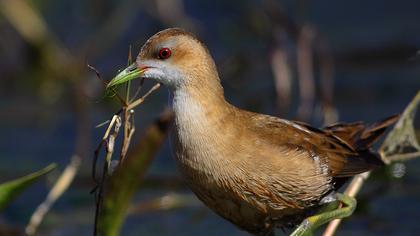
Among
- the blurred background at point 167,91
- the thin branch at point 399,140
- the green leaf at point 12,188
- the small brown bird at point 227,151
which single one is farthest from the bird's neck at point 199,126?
the blurred background at point 167,91

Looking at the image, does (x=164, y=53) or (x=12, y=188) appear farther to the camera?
(x=164, y=53)

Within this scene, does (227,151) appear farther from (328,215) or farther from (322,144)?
(322,144)

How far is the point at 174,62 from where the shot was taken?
5074 mm

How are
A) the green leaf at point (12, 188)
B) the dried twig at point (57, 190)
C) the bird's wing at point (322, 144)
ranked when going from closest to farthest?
1. the green leaf at point (12, 188)
2. the bird's wing at point (322, 144)
3. the dried twig at point (57, 190)

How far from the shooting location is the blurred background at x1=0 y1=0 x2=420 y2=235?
24.0ft

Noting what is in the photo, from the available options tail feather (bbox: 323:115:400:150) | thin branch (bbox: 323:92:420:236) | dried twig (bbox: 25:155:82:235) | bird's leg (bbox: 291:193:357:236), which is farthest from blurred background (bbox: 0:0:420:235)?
bird's leg (bbox: 291:193:357:236)

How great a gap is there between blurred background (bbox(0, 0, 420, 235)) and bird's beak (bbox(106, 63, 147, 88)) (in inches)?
84.7

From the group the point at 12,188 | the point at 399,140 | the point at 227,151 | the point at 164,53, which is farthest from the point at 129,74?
the point at 399,140

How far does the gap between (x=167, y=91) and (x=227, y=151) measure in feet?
15.6

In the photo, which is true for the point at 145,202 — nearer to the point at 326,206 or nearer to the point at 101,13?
the point at 326,206

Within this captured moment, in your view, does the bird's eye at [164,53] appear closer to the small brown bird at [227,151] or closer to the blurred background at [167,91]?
the small brown bird at [227,151]

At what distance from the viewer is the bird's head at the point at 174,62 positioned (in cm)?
502

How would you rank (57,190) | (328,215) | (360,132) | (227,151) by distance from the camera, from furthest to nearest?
(57,190), (360,132), (227,151), (328,215)

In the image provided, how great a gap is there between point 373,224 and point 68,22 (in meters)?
5.12
